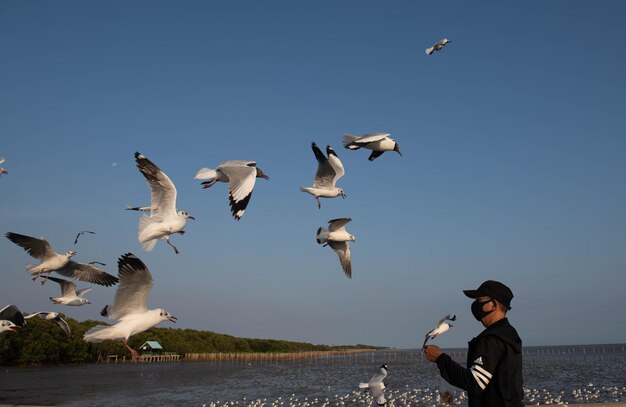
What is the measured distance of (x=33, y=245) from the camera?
10.2 meters

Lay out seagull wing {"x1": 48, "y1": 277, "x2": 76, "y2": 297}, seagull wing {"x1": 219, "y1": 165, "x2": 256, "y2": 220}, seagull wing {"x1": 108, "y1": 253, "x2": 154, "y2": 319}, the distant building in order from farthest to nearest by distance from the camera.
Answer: the distant building
seagull wing {"x1": 48, "y1": 277, "x2": 76, "y2": 297}
seagull wing {"x1": 219, "y1": 165, "x2": 256, "y2": 220}
seagull wing {"x1": 108, "y1": 253, "x2": 154, "y2": 319}

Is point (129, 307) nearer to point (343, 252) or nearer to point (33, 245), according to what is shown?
point (33, 245)

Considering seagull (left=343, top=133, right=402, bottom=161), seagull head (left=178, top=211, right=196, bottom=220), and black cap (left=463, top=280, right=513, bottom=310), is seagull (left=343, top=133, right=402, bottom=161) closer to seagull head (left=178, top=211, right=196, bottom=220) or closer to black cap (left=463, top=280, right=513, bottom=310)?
seagull head (left=178, top=211, right=196, bottom=220)

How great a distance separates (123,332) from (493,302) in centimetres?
492

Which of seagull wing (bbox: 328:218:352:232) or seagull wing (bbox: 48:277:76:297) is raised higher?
seagull wing (bbox: 328:218:352:232)

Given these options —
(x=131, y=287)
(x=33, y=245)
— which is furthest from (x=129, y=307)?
(x=33, y=245)

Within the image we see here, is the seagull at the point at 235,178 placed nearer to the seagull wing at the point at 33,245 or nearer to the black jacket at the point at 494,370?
the seagull wing at the point at 33,245

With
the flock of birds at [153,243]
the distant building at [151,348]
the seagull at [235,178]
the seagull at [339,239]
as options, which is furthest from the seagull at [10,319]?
the distant building at [151,348]

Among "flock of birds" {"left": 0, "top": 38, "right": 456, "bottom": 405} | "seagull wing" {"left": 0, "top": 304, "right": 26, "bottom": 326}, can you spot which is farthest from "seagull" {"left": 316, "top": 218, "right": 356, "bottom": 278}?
"seagull wing" {"left": 0, "top": 304, "right": 26, "bottom": 326}

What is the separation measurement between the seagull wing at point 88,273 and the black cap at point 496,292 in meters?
8.20

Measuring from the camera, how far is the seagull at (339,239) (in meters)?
11.8

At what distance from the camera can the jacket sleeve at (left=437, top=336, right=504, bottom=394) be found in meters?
3.46

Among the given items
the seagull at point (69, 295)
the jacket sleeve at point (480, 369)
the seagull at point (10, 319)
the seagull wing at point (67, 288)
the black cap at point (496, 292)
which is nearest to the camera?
the jacket sleeve at point (480, 369)

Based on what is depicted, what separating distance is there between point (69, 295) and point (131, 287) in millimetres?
5447
